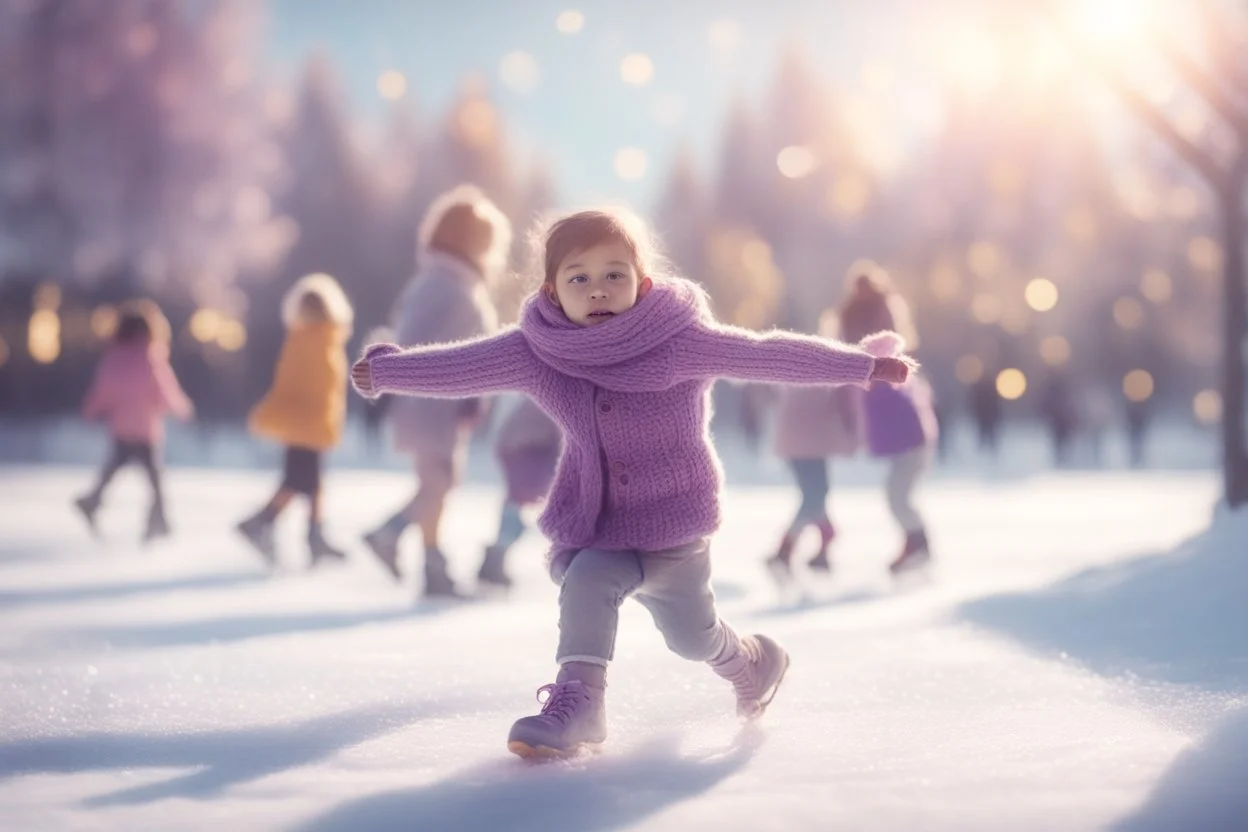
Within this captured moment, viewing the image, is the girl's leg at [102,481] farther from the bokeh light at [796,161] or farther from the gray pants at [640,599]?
the bokeh light at [796,161]

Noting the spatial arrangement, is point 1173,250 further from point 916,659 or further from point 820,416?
point 916,659

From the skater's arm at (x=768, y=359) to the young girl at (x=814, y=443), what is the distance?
3.99 m

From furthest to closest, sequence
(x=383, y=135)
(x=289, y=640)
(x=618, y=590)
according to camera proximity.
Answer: (x=383, y=135)
(x=289, y=640)
(x=618, y=590)

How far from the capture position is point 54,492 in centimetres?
1215

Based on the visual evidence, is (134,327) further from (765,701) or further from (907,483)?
(765,701)

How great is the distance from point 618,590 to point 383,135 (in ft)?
158

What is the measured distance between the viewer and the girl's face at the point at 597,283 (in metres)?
2.90

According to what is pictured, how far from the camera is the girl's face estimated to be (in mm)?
2904

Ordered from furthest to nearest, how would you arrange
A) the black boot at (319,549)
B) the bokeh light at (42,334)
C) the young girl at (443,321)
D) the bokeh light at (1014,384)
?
the bokeh light at (1014,384) < the bokeh light at (42,334) < the black boot at (319,549) < the young girl at (443,321)

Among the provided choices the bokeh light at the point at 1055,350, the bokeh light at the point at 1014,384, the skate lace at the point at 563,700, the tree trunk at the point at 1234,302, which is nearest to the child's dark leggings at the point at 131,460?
the skate lace at the point at 563,700

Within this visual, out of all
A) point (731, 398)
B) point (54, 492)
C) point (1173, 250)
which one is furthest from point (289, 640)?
point (1173, 250)

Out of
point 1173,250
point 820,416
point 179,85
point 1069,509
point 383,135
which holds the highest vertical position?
point 383,135

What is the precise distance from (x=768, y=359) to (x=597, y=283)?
0.47 meters

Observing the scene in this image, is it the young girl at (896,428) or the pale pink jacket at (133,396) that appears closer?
the young girl at (896,428)
